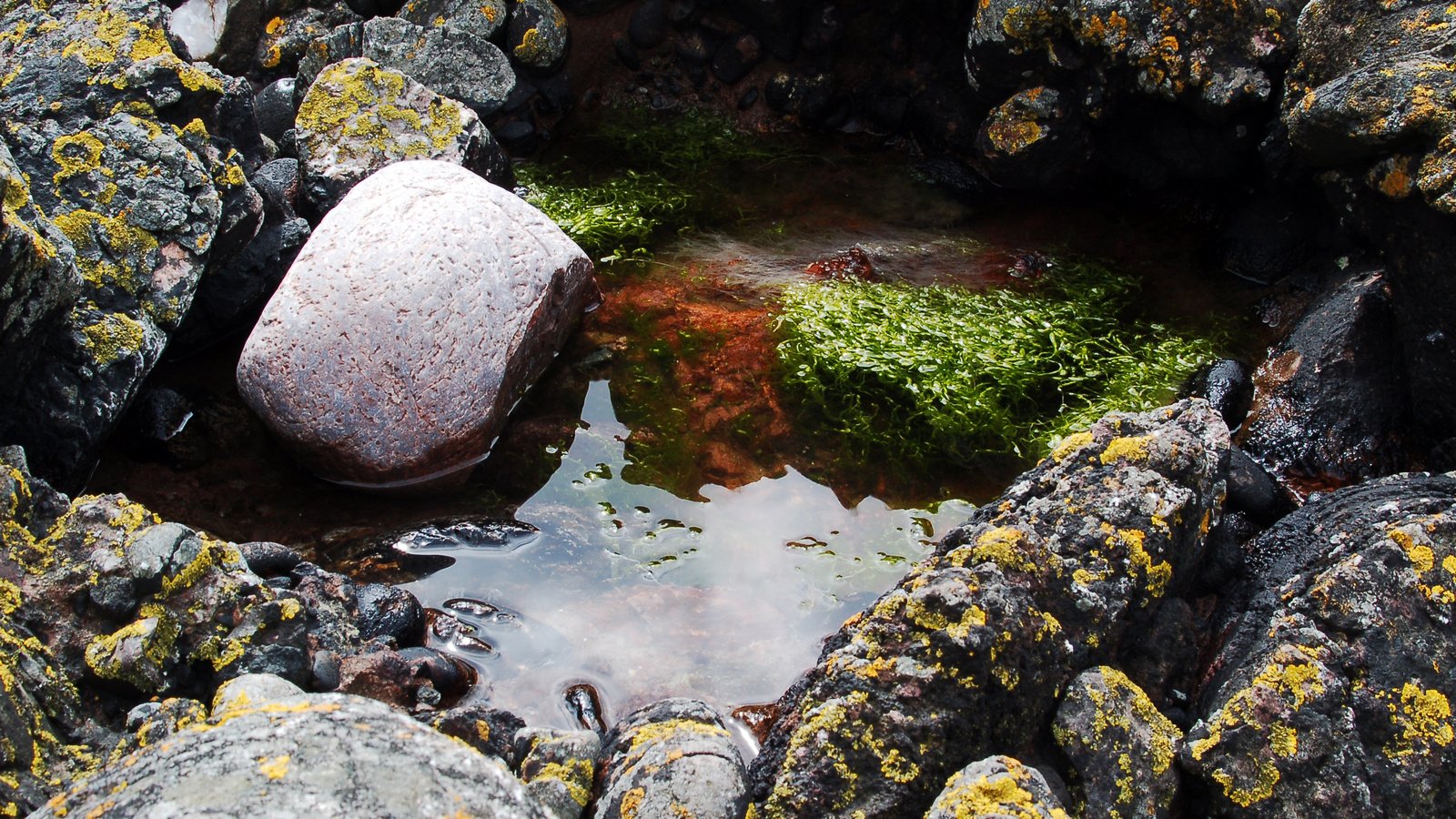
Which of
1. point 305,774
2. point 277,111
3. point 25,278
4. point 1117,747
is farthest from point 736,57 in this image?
point 305,774

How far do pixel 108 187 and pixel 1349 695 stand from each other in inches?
222

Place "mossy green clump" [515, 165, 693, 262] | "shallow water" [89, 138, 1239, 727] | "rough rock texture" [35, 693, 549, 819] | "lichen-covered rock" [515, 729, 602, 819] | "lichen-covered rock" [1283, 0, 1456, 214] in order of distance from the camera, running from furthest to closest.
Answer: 1. "mossy green clump" [515, 165, 693, 262]
2. "lichen-covered rock" [1283, 0, 1456, 214]
3. "shallow water" [89, 138, 1239, 727]
4. "lichen-covered rock" [515, 729, 602, 819]
5. "rough rock texture" [35, 693, 549, 819]

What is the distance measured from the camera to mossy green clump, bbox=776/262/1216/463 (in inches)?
205

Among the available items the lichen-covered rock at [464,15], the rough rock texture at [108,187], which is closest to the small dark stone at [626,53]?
the lichen-covered rock at [464,15]

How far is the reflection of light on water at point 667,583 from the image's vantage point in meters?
4.09

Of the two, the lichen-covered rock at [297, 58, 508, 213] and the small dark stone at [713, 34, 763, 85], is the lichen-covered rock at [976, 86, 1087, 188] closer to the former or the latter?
the small dark stone at [713, 34, 763, 85]

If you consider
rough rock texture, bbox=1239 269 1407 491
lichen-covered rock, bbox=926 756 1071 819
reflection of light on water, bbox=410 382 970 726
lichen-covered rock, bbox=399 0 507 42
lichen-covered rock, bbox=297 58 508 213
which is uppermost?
rough rock texture, bbox=1239 269 1407 491

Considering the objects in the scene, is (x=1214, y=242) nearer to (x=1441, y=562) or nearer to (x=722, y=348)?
(x=722, y=348)

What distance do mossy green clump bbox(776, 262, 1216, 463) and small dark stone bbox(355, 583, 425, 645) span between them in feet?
7.45

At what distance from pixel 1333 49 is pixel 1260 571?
306 centimetres

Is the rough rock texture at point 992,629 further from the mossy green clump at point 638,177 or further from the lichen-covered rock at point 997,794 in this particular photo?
the mossy green clump at point 638,177

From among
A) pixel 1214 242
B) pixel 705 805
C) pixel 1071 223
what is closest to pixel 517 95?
pixel 1071 223

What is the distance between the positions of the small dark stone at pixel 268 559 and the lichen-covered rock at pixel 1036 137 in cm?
498

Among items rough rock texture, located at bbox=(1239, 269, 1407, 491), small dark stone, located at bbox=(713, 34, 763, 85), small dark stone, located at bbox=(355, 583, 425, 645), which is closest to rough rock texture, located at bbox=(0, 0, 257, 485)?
small dark stone, located at bbox=(355, 583, 425, 645)
